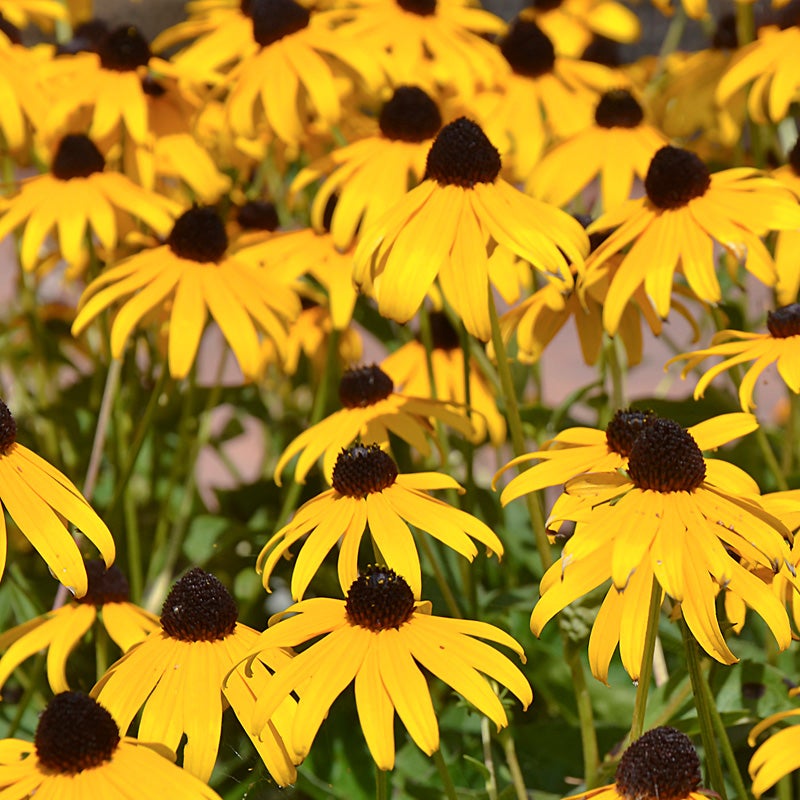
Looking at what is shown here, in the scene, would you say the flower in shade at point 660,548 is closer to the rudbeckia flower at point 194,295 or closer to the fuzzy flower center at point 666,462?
the fuzzy flower center at point 666,462

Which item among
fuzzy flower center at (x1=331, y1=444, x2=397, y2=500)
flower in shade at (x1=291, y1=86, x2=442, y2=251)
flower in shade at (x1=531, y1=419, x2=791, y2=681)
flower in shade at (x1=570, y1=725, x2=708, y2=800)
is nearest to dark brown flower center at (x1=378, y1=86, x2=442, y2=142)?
flower in shade at (x1=291, y1=86, x2=442, y2=251)

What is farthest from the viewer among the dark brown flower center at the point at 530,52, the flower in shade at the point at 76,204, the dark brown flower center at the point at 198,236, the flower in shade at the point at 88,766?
the dark brown flower center at the point at 530,52

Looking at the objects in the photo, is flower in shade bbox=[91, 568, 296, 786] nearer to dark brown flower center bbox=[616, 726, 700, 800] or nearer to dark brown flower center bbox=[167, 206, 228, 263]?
dark brown flower center bbox=[616, 726, 700, 800]

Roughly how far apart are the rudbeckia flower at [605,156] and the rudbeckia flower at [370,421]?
35cm

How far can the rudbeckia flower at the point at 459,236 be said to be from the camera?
3.87 feet

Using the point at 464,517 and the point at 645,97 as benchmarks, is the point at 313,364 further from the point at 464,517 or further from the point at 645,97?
the point at 464,517

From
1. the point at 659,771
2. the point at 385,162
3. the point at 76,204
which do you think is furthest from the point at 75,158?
the point at 659,771

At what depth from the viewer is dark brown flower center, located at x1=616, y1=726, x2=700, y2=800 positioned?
909 mm

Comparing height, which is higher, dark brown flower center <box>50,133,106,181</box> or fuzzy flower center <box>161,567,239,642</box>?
fuzzy flower center <box>161,567,239,642</box>

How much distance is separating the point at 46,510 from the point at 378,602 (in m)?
0.24

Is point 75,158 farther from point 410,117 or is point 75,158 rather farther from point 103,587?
point 103,587

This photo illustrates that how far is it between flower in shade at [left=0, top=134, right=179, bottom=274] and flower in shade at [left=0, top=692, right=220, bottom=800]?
2.51 ft

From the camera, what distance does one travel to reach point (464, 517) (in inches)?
45.3

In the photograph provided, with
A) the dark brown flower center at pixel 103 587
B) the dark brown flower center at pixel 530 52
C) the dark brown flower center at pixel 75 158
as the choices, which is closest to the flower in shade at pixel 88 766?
the dark brown flower center at pixel 103 587
